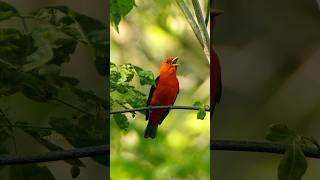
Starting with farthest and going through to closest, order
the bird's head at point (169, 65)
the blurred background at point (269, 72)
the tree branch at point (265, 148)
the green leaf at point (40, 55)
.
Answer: the blurred background at point (269, 72), the bird's head at point (169, 65), the tree branch at point (265, 148), the green leaf at point (40, 55)

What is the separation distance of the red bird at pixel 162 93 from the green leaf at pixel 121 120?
62mm

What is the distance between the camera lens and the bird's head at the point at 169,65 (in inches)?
49.3

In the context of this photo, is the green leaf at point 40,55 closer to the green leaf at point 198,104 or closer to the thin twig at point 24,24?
the thin twig at point 24,24

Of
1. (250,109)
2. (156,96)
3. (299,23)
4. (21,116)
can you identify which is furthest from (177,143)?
(299,23)

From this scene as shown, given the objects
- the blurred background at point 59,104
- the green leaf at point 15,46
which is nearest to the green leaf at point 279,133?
the blurred background at point 59,104

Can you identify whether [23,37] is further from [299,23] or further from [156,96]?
[299,23]

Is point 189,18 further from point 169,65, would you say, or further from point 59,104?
point 59,104

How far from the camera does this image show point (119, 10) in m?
1.19

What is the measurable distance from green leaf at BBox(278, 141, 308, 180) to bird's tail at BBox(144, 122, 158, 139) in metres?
0.30

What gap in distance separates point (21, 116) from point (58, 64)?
0.21m

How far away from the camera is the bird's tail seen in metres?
1.23

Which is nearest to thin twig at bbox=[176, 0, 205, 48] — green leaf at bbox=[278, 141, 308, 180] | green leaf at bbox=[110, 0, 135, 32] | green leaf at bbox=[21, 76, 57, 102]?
green leaf at bbox=[110, 0, 135, 32]

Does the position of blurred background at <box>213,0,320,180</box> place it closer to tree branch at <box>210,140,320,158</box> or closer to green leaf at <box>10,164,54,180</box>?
tree branch at <box>210,140,320,158</box>

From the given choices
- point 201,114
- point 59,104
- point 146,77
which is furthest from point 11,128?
point 201,114
